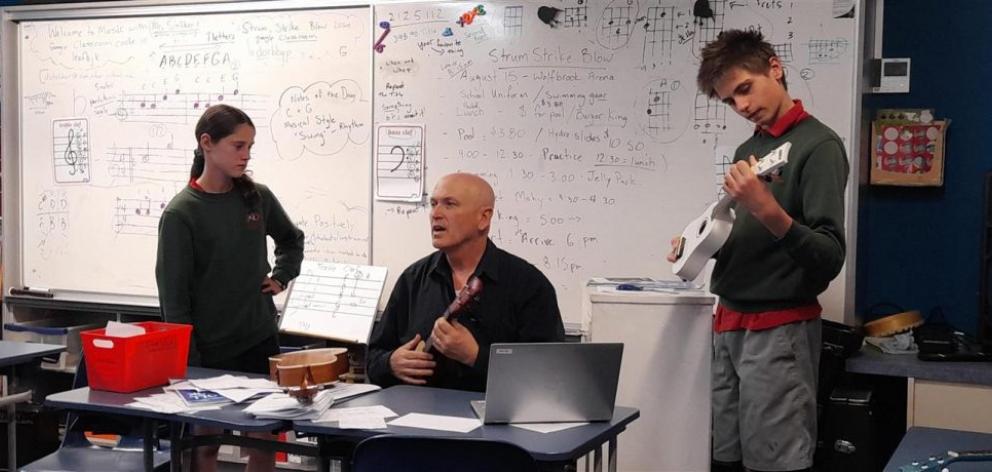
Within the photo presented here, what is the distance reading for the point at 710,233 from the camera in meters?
2.74

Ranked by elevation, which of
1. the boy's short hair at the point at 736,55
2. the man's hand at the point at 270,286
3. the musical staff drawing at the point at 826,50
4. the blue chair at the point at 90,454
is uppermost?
the musical staff drawing at the point at 826,50

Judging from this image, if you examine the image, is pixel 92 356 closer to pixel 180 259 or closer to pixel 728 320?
pixel 180 259

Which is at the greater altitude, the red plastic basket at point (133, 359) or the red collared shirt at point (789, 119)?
the red collared shirt at point (789, 119)

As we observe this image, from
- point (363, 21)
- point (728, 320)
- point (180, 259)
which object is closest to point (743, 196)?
point (728, 320)

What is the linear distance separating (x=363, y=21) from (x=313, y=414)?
2461 millimetres

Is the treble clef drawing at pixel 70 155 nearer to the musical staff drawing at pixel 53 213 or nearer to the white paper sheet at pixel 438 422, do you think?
the musical staff drawing at pixel 53 213

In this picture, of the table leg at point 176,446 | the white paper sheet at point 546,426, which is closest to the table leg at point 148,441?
the table leg at point 176,446

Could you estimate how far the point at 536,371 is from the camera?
2176 mm

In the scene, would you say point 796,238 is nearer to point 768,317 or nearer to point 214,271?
point 768,317

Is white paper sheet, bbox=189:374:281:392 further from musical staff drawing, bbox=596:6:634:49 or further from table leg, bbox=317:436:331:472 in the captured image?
musical staff drawing, bbox=596:6:634:49

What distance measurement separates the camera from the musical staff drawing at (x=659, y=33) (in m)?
3.90

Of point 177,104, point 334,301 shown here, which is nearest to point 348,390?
point 334,301

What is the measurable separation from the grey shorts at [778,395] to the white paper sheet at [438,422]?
2.75 ft

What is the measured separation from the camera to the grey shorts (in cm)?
259
